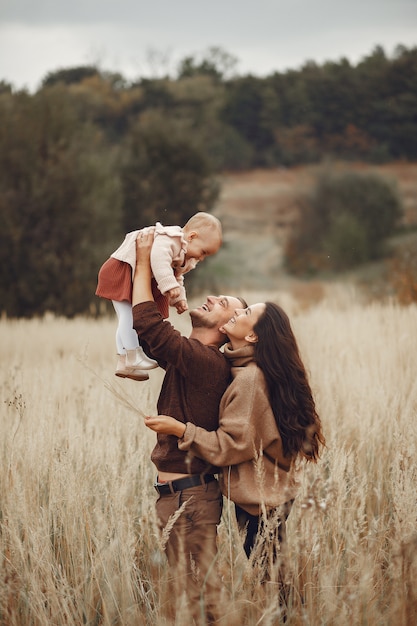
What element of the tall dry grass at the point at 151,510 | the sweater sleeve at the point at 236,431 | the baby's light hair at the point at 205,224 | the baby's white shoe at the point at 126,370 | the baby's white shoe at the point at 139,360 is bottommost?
the tall dry grass at the point at 151,510

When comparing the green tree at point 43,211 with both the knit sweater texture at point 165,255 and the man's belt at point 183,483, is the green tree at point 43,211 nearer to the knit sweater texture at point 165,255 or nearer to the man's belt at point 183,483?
the knit sweater texture at point 165,255

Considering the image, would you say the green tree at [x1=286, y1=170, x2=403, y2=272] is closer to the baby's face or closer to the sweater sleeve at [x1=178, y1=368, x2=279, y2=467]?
the baby's face

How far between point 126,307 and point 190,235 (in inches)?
17.7

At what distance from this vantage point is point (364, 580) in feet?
7.85

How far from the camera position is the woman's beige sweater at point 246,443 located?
9.18 feet

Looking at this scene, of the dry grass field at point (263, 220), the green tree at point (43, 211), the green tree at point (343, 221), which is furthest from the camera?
the green tree at point (343, 221)

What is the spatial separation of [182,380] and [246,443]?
0.38m

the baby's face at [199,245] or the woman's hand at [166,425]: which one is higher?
the baby's face at [199,245]

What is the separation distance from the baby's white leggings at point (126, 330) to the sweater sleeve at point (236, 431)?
467 millimetres

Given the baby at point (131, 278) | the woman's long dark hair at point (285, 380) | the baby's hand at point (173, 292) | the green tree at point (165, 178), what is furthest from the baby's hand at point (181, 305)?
the green tree at point (165, 178)

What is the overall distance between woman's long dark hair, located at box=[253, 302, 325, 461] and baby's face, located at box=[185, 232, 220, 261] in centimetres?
40

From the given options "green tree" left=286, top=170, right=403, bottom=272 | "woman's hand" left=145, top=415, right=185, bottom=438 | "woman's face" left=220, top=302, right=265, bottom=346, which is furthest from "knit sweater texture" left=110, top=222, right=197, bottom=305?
"green tree" left=286, top=170, right=403, bottom=272

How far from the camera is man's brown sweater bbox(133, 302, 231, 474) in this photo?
9.09 ft

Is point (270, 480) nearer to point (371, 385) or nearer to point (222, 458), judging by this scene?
point (222, 458)
